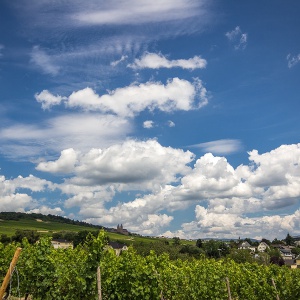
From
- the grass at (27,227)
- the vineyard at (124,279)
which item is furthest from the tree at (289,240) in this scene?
Result: the vineyard at (124,279)

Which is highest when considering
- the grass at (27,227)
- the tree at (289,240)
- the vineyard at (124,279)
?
the grass at (27,227)

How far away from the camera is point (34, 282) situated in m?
16.7

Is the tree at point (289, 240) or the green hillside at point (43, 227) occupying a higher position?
the green hillside at point (43, 227)

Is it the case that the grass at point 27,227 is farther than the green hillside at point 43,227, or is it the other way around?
the green hillside at point 43,227

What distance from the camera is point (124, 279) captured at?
1672 cm

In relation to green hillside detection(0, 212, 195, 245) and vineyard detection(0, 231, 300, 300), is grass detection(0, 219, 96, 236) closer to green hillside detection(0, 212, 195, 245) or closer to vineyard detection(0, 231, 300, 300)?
green hillside detection(0, 212, 195, 245)

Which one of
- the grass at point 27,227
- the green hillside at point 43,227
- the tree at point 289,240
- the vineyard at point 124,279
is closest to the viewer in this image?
the vineyard at point 124,279

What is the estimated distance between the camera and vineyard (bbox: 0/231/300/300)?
15.3 m

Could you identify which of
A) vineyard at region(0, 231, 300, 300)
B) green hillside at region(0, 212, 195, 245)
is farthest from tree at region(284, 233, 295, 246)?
vineyard at region(0, 231, 300, 300)

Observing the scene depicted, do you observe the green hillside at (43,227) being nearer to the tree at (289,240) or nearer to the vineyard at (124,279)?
the tree at (289,240)

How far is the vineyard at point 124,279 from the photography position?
50.1ft

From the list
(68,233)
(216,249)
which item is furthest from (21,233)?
(216,249)

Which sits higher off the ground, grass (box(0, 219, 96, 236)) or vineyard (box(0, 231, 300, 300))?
grass (box(0, 219, 96, 236))

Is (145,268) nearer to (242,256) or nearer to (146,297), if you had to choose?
(146,297)
